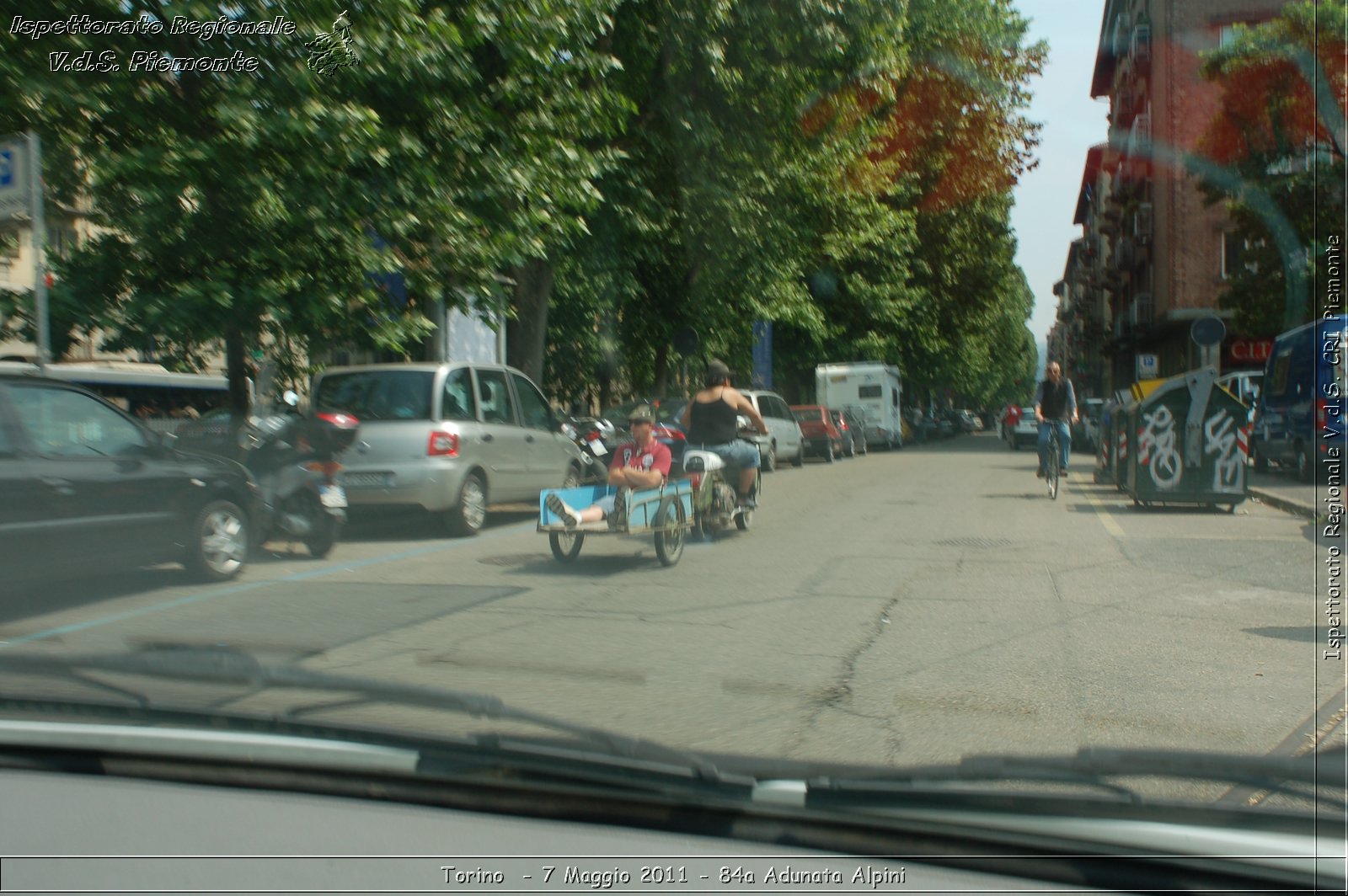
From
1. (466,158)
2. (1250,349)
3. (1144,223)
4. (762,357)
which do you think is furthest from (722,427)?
(1144,223)

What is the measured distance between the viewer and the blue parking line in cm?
655

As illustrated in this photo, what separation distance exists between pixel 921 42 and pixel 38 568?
22.1 meters

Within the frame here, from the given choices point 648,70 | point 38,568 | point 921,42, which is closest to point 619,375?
point 921,42

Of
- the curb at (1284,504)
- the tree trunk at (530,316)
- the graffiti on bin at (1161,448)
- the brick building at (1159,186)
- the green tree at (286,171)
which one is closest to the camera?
the green tree at (286,171)

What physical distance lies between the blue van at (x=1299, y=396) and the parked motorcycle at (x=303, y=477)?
12.6 m

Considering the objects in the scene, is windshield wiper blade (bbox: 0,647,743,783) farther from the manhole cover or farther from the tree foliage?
the tree foliage

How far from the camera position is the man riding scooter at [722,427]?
1167cm

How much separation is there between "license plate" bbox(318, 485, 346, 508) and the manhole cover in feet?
17.9

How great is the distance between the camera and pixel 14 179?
882 centimetres

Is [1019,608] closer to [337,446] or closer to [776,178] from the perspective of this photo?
[337,446]

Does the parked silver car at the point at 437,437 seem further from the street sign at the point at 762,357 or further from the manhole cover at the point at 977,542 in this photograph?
the street sign at the point at 762,357

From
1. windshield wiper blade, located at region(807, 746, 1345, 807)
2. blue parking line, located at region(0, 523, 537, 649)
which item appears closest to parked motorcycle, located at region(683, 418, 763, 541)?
blue parking line, located at region(0, 523, 537, 649)

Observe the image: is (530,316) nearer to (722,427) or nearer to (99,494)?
(722,427)

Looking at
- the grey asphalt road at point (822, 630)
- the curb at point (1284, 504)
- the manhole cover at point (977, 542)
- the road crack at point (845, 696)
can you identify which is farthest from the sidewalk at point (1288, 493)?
the road crack at point (845, 696)
